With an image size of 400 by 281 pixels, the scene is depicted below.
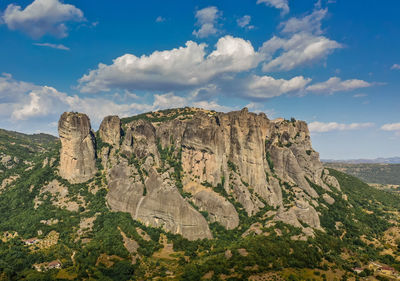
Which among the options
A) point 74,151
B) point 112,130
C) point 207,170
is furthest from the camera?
point 112,130

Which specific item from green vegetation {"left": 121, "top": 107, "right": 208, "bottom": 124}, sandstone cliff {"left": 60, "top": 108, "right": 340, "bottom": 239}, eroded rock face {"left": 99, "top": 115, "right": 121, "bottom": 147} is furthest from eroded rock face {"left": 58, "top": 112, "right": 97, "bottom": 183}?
green vegetation {"left": 121, "top": 107, "right": 208, "bottom": 124}

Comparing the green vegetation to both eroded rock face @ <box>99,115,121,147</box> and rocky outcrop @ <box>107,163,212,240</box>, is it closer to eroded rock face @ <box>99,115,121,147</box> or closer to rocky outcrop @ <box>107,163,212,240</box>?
eroded rock face @ <box>99,115,121,147</box>

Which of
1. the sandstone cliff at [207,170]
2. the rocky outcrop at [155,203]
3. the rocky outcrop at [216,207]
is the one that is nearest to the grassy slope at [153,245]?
the rocky outcrop at [216,207]

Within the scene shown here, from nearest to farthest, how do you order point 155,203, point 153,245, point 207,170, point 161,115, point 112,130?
1. point 153,245
2. point 155,203
3. point 207,170
4. point 112,130
5. point 161,115

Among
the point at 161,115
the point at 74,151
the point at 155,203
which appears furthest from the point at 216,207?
the point at 161,115

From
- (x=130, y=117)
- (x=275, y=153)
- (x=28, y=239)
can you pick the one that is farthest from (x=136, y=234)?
(x=130, y=117)

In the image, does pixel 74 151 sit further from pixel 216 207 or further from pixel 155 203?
pixel 216 207

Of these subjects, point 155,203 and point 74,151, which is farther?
point 74,151
